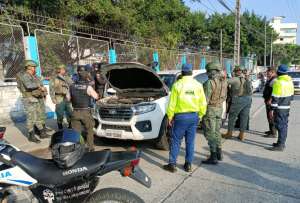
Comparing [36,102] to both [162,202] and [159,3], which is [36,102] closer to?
[162,202]

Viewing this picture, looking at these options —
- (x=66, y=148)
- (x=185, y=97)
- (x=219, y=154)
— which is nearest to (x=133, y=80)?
(x=185, y=97)

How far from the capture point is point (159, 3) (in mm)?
23109

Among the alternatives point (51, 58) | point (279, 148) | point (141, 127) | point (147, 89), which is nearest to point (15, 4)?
point (51, 58)

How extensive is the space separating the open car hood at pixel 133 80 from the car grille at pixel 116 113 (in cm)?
100

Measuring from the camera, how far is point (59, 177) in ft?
7.95

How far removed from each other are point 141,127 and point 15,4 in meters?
11.2

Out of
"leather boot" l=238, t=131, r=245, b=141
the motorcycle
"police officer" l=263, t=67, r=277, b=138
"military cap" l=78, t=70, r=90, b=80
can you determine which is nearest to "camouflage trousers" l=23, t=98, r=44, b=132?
"military cap" l=78, t=70, r=90, b=80

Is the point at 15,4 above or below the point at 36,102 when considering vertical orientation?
above

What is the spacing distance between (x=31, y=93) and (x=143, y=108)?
2692mm

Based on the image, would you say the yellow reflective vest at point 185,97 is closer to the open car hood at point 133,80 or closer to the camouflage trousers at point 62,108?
the open car hood at point 133,80

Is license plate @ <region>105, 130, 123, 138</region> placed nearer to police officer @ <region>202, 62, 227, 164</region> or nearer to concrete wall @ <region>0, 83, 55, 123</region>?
police officer @ <region>202, 62, 227, 164</region>

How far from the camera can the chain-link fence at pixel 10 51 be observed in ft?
26.7

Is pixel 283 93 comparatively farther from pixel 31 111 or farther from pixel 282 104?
pixel 31 111

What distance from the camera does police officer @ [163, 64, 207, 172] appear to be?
424cm
